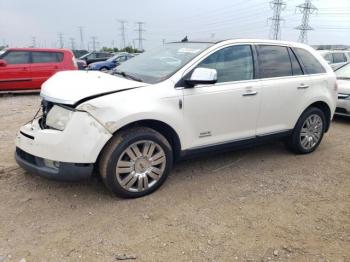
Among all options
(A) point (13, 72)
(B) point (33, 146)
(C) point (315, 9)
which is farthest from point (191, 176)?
(C) point (315, 9)

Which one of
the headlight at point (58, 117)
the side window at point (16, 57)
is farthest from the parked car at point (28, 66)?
the headlight at point (58, 117)

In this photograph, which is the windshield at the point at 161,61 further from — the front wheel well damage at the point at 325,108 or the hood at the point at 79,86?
the front wheel well damage at the point at 325,108

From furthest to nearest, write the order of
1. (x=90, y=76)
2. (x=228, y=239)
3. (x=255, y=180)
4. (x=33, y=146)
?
(x=255, y=180)
(x=90, y=76)
(x=33, y=146)
(x=228, y=239)

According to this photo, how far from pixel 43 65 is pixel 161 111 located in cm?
888

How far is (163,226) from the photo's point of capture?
10.7 feet

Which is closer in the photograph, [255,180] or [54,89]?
[54,89]

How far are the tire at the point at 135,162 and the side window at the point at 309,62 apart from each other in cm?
253

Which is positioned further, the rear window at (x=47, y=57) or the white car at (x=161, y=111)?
the rear window at (x=47, y=57)

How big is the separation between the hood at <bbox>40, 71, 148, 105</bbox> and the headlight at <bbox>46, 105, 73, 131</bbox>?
94 mm

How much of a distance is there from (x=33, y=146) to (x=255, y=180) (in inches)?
98.9

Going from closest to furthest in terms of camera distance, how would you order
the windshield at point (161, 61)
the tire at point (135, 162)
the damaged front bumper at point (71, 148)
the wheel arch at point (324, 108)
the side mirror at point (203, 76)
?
the damaged front bumper at point (71, 148) → the tire at point (135, 162) → the side mirror at point (203, 76) → the windshield at point (161, 61) → the wheel arch at point (324, 108)

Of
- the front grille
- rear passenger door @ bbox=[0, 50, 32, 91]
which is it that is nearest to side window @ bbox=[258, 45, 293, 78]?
the front grille

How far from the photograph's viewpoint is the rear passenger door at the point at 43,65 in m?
11.2

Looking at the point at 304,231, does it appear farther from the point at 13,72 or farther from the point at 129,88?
the point at 13,72
